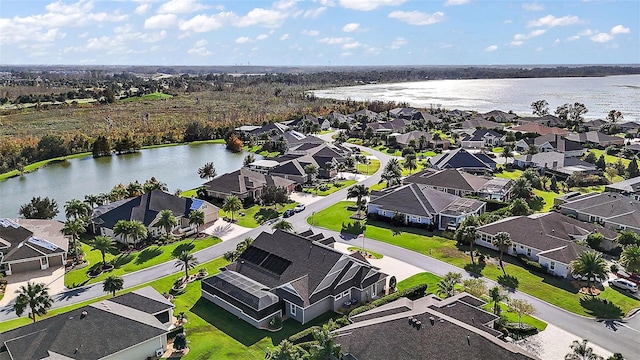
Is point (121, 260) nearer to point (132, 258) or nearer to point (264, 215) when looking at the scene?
point (132, 258)

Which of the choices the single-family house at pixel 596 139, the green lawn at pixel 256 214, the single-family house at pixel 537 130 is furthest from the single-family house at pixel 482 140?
the green lawn at pixel 256 214

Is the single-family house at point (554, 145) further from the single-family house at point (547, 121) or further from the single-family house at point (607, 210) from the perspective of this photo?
the single-family house at point (607, 210)

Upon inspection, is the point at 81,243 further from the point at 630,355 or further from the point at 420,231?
the point at 630,355

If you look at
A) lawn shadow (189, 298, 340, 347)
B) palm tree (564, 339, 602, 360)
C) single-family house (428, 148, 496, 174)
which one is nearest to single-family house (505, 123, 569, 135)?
single-family house (428, 148, 496, 174)

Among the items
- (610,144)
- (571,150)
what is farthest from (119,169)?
(610,144)

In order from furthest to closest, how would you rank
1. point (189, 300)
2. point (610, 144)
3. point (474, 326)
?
point (610, 144)
point (189, 300)
point (474, 326)

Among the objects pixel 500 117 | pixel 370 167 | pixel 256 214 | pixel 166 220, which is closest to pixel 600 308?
pixel 256 214

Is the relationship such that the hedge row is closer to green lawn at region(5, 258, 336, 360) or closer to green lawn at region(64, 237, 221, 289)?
green lawn at region(5, 258, 336, 360)
